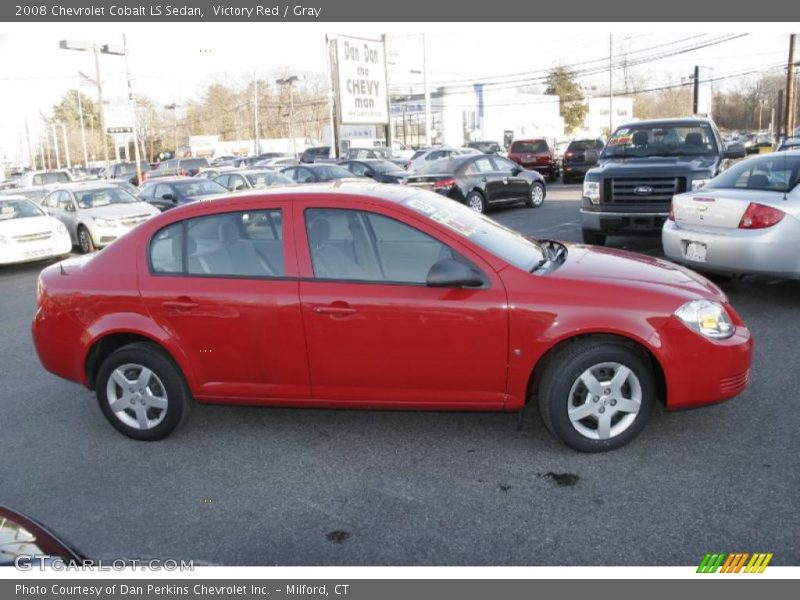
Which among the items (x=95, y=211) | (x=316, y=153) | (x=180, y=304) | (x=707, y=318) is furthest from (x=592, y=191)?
(x=316, y=153)

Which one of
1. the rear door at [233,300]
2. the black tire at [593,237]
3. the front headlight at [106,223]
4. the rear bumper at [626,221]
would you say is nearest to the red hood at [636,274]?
the rear door at [233,300]

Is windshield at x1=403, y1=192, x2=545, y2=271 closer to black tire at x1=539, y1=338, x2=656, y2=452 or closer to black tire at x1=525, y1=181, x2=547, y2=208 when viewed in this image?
black tire at x1=539, y1=338, x2=656, y2=452

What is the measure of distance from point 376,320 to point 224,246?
3.83 ft

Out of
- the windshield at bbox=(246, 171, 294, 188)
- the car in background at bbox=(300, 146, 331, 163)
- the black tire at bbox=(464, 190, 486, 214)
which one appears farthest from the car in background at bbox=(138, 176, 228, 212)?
the car in background at bbox=(300, 146, 331, 163)

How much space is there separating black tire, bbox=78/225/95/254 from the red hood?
1258 centimetres

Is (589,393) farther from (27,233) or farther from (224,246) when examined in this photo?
(27,233)

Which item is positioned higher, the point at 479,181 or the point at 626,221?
the point at 479,181

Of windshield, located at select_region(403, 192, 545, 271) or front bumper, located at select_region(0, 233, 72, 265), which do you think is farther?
front bumper, located at select_region(0, 233, 72, 265)

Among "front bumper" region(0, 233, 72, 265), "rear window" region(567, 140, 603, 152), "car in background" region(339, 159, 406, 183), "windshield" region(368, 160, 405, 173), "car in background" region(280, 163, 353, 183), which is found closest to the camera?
"front bumper" region(0, 233, 72, 265)

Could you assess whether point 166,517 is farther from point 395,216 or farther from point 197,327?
point 395,216

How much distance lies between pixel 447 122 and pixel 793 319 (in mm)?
62391

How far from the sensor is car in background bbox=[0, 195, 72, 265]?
13.0 m

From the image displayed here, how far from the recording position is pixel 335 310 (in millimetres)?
4375

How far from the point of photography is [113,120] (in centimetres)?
3462
